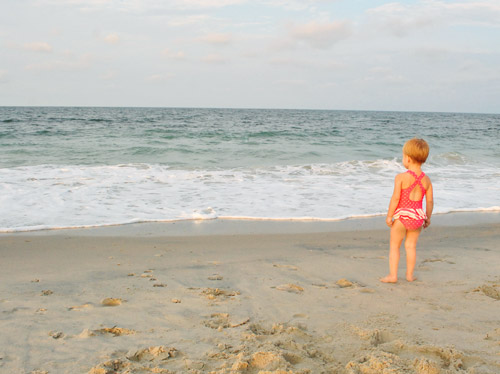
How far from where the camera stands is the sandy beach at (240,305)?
230 centimetres

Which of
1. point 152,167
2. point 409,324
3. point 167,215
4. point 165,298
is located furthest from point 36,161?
point 409,324

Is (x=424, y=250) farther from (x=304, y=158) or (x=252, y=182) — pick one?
(x=304, y=158)

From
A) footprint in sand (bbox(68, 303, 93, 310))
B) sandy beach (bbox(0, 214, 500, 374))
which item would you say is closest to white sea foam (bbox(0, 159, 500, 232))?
sandy beach (bbox(0, 214, 500, 374))

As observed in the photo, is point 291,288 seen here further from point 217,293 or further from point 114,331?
point 114,331

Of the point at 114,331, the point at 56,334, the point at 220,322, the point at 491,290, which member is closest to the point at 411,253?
the point at 491,290

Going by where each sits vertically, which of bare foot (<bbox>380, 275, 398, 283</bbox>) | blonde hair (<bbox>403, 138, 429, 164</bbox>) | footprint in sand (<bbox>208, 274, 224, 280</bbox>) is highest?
blonde hair (<bbox>403, 138, 429, 164</bbox>)

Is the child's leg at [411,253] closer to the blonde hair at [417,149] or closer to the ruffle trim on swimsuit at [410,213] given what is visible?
the ruffle trim on swimsuit at [410,213]

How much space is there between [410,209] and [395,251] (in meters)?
0.38

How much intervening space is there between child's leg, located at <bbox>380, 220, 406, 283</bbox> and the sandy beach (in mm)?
102

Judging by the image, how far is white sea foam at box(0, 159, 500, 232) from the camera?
21.0 ft

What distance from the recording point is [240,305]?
10.2ft

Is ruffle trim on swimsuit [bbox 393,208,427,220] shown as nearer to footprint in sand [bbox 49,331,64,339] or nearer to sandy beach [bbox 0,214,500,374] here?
sandy beach [bbox 0,214,500,374]

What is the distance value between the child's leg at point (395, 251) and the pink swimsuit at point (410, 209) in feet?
0.18

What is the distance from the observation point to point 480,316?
2.98m
